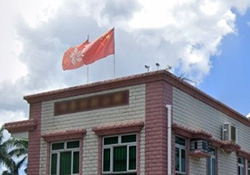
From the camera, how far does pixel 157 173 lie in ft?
46.3

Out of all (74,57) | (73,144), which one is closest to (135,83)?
(73,144)

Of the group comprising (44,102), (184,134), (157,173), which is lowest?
(157,173)

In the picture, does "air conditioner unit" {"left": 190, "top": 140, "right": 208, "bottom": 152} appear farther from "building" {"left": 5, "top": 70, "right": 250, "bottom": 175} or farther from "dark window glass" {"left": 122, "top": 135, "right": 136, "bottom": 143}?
"dark window glass" {"left": 122, "top": 135, "right": 136, "bottom": 143}

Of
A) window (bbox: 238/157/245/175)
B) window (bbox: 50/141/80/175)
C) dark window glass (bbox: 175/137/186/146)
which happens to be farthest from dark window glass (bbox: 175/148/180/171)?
window (bbox: 238/157/245/175)

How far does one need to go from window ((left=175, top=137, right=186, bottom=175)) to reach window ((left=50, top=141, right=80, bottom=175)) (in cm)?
292

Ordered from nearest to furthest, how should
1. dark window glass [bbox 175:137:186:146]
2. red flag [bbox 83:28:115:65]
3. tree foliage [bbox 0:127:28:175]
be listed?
dark window glass [bbox 175:137:186:146], red flag [bbox 83:28:115:65], tree foliage [bbox 0:127:28:175]

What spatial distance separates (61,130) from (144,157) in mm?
3082

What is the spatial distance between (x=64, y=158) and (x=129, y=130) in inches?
99.7

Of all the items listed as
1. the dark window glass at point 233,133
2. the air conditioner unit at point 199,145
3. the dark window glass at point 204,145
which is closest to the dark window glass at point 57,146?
the air conditioner unit at point 199,145

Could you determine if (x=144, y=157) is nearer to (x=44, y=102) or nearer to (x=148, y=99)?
(x=148, y=99)

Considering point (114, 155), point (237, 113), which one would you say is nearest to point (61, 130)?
point (114, 155)

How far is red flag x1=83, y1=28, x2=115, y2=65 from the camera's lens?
1672 centimetres

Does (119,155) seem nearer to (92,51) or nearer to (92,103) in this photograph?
(92,103)

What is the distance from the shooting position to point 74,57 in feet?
56.5
